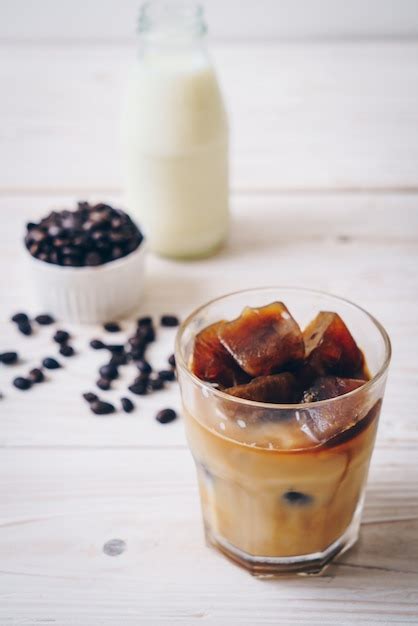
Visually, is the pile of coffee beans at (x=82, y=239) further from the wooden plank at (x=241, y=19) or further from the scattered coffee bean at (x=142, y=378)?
the wooden plank at (x=241, y=19)

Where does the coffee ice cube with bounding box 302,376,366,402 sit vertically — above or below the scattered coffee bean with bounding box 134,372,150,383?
above

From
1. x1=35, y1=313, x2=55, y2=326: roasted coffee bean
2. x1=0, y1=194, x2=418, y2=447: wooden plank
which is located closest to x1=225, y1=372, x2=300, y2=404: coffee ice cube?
x1=0, y1=194, x2=418, y2=447: wooden plank

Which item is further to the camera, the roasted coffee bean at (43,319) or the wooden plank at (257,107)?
the wooden plank at (257,107)

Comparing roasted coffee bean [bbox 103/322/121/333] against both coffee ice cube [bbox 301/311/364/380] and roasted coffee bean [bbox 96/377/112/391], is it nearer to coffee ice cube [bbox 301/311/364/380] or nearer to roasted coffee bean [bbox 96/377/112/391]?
roasted coffee bean [bbox 96/377/112/391]

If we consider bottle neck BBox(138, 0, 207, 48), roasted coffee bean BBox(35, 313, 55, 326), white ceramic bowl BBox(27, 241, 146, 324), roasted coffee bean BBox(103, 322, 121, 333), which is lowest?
roasted coffee bean BBox(103, 322, 121, 333)

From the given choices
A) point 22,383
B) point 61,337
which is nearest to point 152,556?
point 22,383

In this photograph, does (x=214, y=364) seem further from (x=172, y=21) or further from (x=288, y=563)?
(x=172, y=21)

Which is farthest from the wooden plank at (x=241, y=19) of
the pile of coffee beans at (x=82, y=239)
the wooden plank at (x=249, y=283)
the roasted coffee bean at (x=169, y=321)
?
the roasted coffee bean at (x=169, y=321)
